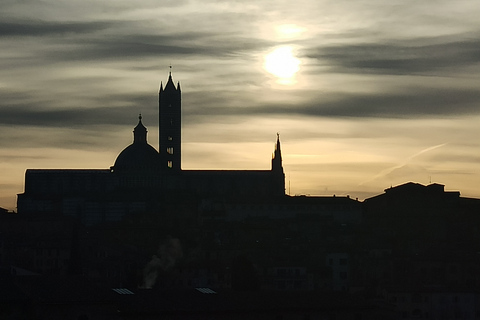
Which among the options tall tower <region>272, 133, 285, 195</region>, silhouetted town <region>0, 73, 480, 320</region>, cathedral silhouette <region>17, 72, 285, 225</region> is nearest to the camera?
silhouetted town <region>0, 73, 480, 320</region>

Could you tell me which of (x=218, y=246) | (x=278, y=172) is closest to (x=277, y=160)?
(x=278, y=172)

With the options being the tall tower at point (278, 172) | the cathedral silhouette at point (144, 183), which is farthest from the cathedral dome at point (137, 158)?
the tall tower at point (278, 172)

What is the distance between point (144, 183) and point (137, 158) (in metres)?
3.84

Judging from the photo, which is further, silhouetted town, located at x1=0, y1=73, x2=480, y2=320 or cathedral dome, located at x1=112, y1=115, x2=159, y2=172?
cathedral dome, located at x1=112, y1=115, x2=159, y2=172

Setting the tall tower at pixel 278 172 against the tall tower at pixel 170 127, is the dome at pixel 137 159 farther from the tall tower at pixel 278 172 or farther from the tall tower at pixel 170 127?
the tall tower at pixel 278 172

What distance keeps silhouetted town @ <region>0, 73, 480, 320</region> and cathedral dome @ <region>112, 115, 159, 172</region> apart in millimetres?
169

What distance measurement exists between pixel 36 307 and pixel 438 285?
48.0 m

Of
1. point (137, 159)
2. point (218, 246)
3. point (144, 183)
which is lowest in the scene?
point (218, 246)

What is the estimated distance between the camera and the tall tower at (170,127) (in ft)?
579

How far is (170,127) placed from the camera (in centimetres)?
17712

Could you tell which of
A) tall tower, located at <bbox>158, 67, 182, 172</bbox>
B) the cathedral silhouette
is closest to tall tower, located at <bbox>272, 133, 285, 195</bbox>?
the cathedral silhouette

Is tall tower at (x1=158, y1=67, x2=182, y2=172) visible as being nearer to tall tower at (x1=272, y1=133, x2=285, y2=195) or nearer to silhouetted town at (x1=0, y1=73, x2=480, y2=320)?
silhouetted town at (x1=0, y1=73, x2=480, y2=320)

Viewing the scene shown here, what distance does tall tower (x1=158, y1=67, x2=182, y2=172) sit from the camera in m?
176

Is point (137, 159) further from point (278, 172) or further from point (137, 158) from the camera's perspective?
point (278, 172)
